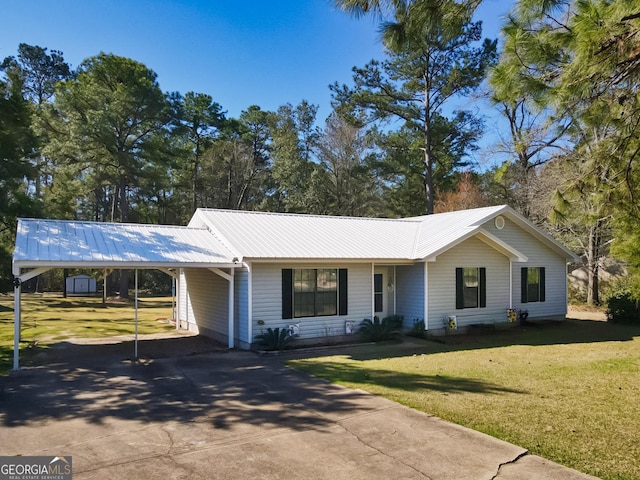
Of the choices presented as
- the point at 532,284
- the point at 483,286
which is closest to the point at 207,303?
the point at 483,286

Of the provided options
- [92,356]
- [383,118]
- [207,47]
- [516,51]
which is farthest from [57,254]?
[383,118]

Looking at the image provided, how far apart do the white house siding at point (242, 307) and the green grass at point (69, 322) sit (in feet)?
16.6

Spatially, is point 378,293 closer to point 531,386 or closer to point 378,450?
point 531,386

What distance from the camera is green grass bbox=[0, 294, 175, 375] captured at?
14086mm

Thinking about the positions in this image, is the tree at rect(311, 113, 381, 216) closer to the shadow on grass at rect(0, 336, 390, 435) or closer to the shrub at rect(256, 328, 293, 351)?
the shrub at rect(256, 328, 293, 351)

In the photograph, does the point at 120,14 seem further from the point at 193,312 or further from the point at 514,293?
the point at 514,293

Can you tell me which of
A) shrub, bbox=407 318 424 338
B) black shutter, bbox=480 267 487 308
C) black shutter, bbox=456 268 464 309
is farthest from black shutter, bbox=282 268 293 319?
black shutter, bbox=480 267 487 308

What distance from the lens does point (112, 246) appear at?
12.3 meters

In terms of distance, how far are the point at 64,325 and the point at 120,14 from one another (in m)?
11.8

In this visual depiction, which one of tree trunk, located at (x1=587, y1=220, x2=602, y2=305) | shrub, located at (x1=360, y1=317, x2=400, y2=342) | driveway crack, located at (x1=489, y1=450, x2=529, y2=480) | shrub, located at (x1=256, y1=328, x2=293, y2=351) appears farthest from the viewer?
tree trunk, located at (x1=587, y1=220, x2=602, y2=305)

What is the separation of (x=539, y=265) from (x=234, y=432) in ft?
51.0

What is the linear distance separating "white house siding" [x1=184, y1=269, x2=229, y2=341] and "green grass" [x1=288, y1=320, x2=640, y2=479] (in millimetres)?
4023

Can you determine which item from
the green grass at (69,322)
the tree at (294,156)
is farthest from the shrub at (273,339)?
the tree at (294,156)

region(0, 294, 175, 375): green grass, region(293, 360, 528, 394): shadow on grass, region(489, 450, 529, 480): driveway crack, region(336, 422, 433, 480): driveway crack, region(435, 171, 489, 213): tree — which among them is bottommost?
region(0, 294, 175, 375): green grass
